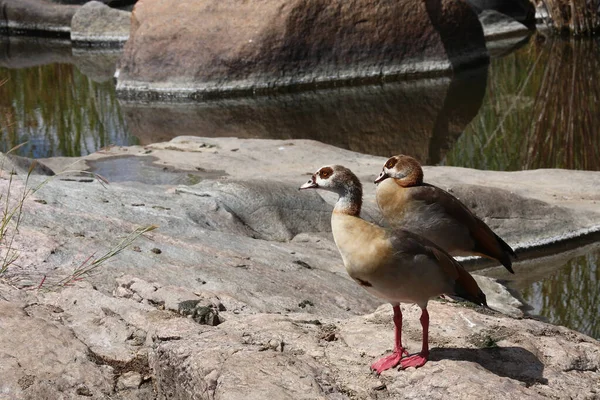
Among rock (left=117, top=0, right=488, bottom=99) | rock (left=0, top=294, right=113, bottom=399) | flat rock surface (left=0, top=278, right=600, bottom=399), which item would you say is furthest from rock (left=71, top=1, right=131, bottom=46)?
rock (left=0, top=294, right=113, bottom=399)

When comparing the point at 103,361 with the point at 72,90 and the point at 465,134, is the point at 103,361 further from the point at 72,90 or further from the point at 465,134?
the point at 72,90

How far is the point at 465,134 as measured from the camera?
37.5ft

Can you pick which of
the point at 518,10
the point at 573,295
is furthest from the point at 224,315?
the point at 518,10

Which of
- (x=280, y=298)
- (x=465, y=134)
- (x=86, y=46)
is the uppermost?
(x=280, y=298)

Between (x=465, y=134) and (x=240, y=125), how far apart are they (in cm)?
292

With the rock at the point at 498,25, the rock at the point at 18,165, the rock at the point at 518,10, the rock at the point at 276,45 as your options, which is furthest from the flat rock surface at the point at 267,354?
the rock at the point at 518,10

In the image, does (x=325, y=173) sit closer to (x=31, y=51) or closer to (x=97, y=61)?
(x=97, y=61)

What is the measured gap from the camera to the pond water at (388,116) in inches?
418

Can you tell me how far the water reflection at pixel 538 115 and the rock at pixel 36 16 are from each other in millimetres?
9913

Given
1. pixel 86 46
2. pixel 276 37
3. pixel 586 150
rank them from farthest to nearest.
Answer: pixel 86 46 → pixel 276 37 → pixel 586 150

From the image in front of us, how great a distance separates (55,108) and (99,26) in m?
6.77

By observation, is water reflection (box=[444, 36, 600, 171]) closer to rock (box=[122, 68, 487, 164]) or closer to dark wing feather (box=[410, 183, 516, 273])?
rock (box=[122, 68, 487, 164])

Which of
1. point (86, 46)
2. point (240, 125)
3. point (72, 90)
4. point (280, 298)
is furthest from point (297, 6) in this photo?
point (280, 298)

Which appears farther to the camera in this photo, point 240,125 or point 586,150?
point 240,125
